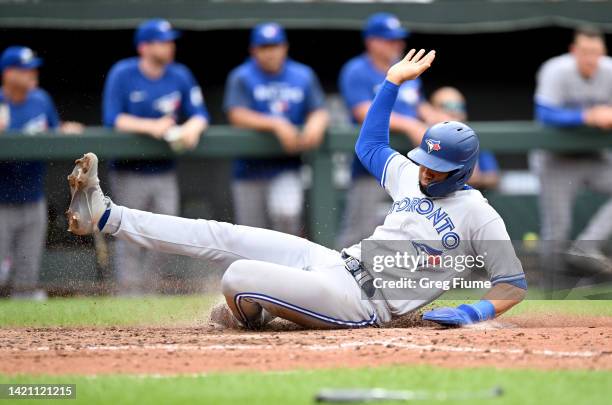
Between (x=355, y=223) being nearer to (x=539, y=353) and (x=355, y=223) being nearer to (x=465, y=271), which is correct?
(x=465, y=271)

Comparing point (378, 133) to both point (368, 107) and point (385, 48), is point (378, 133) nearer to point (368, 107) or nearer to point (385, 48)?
point (368, 107)

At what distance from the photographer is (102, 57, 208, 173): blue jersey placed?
8.03 metres

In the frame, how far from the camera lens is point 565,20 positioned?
34.3 feet

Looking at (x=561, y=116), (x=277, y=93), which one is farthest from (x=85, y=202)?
(x=561, y=116)

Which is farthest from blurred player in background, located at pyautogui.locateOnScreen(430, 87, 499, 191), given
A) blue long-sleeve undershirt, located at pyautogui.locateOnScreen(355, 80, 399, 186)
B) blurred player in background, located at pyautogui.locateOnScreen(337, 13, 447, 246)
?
blue long-sleeve undershirt, located at pyautogui.locateOnScreen(355, 80, 399, 186)

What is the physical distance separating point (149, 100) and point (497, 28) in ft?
13.0

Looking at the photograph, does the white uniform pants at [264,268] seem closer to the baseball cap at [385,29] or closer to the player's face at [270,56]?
the player's face at [270,56]

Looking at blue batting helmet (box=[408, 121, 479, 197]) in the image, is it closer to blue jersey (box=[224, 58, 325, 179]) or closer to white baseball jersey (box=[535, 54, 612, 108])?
blue jersey (box=[224, 58, 325, 179])

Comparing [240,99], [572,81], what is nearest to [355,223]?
[240,99]

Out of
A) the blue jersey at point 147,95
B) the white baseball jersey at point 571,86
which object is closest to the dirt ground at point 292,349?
A: the blue jersey at point 147,95

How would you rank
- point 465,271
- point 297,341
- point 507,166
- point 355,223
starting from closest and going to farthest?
1. point 297,341
2. point 465,271
3. point 355,223
4. point 507,166

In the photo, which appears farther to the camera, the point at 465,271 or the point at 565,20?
the point at 565,20

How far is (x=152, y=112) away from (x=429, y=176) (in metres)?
3.21

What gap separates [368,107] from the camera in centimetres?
812
